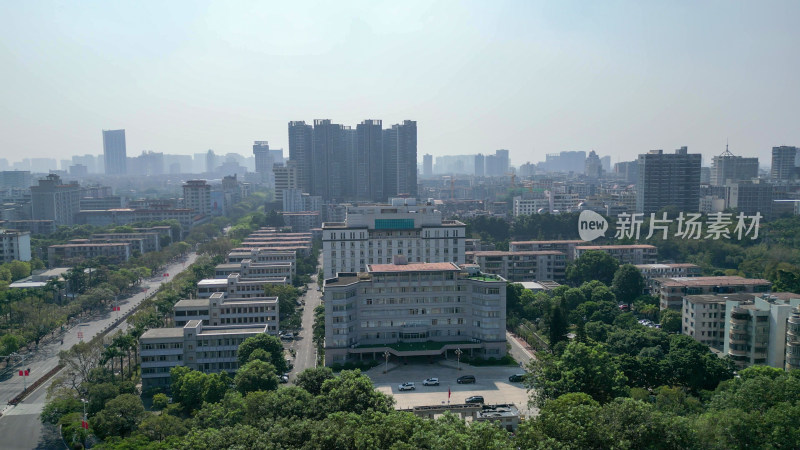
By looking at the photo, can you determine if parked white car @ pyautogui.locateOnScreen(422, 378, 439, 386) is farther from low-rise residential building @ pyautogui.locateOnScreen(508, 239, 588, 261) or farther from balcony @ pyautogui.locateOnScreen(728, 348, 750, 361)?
low-rise residential building @ pyautogui.locateOnScreen(508, 239, 588, 261)

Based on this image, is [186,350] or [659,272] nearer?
[186,350]

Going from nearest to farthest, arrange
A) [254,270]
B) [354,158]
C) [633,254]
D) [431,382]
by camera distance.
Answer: [431,382], [254,270], [633,254], [354,158]

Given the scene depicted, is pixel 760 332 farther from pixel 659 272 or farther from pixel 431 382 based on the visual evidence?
pixel 659 272

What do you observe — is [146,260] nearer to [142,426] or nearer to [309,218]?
[309,218]

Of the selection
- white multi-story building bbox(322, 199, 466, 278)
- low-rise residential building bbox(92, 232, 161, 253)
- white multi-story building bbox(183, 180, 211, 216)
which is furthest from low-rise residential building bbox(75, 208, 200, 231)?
white multi-story building bbox(322, 199, 466, 278)

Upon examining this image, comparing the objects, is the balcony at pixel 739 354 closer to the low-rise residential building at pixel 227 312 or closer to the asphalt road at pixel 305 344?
the asphalt road at pixel 305 344

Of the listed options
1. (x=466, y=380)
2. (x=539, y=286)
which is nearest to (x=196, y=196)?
(x=539, y=286)

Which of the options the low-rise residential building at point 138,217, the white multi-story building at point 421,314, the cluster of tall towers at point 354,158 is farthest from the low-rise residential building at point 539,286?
the low-rise residential building at point 138,217
